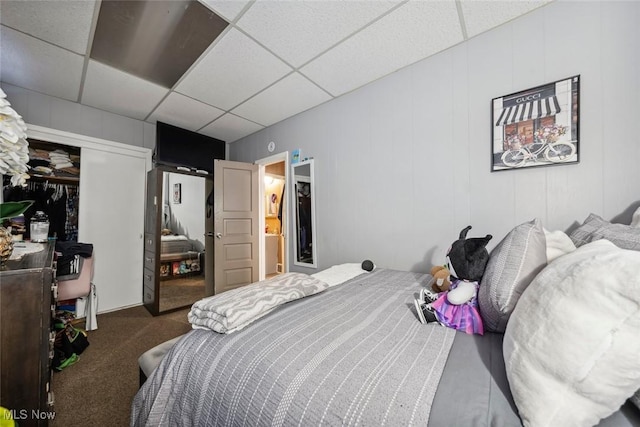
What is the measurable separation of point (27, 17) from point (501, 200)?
3408mm

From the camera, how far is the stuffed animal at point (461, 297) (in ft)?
2.99

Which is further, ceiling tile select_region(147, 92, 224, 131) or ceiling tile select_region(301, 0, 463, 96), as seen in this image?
ceiling tile select_region(147, 92, 224, 131)

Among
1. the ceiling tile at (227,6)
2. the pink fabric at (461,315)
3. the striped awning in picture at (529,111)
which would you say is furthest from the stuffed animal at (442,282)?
the ceiling tile at (227,6)

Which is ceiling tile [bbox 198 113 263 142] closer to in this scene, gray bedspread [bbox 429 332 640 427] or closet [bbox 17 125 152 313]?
closet [bbox 17 125 152 313]

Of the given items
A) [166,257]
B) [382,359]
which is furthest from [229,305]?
[166,257]

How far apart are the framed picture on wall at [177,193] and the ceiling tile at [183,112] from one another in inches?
33.2

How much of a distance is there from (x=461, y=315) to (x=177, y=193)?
11.5 feet

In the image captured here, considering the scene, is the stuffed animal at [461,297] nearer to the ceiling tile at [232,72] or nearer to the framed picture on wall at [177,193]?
the ceiling tile at [232,72]

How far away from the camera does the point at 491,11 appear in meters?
1.51

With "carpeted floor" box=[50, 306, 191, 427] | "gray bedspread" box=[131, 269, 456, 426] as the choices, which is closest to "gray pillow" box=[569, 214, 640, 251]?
"gray bedspread" box=[131, 269, 456, 426]

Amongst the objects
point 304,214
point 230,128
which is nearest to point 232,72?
point 230,128

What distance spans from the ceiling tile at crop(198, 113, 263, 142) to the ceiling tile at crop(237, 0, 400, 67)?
57.0 inches

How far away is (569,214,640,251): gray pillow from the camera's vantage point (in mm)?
892

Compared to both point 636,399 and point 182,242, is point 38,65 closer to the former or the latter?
point 182,242
